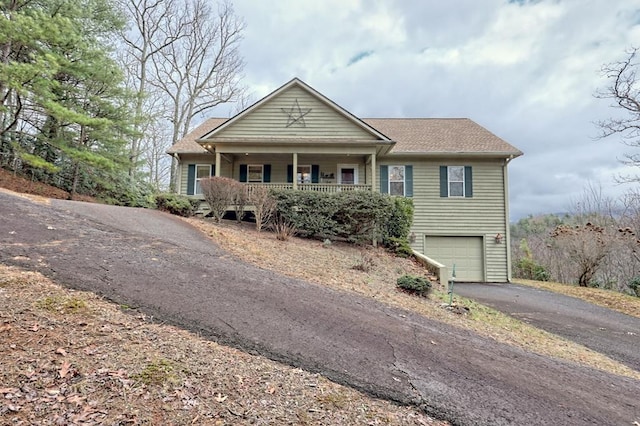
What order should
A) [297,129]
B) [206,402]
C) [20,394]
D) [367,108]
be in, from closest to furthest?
[20,394], [206,402], [297,129], [367,108]

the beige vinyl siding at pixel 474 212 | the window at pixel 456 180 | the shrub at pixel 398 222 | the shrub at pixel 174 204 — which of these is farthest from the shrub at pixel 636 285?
the shrub at pixel 174 204

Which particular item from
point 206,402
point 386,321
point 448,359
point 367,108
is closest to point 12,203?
point 206,402

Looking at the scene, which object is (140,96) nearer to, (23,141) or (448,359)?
(23,141)

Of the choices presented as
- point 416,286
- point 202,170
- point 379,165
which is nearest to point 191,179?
point 202,170

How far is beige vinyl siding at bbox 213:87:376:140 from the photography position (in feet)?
45.3

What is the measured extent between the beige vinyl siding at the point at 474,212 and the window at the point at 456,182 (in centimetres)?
17

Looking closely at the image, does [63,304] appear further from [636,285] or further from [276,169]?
[636,285]

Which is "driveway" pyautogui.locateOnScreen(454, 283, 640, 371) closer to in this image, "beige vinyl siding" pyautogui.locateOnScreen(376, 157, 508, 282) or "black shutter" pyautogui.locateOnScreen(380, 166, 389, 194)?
"beige vinyl siding" pyautogui.locateOnScreen(376, 157, 508, 282)

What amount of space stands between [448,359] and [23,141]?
18086 millimetres

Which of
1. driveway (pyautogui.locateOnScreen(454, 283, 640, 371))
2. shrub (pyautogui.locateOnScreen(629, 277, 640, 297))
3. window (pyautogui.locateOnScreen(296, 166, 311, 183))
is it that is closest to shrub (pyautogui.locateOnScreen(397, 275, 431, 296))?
driveway (pyautogui.locateOnScreen(454, 283, 640, 371))

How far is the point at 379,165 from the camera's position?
48.8 ft

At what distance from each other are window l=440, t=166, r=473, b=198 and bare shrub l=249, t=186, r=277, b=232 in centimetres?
739

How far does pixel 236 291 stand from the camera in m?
5.01

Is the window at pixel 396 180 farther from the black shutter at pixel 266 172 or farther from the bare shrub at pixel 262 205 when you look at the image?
the bare shrub at pixel 262 205
